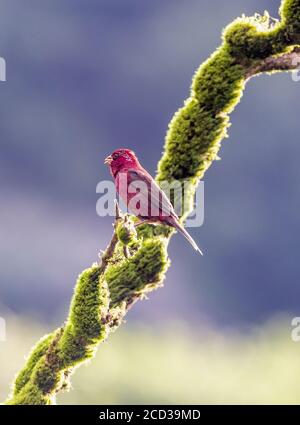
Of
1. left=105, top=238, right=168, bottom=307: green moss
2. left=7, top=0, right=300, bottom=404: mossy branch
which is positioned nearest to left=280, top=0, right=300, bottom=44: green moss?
left=7, top=0, right=300, bottom=404: mossy branch

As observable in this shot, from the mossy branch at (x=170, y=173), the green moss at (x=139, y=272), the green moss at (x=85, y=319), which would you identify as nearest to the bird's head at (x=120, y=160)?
the mossy branch at (x=170, y=173)

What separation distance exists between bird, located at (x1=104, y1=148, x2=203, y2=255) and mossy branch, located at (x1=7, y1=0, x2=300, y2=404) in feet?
1.41

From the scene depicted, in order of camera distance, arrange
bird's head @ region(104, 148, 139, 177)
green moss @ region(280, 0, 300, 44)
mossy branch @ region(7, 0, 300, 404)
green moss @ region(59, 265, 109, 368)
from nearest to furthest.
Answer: green moss @ region(59, 265, 109, 368)
mossy branch @ region(7, 0, 300, 404)
bird's head @ region(104, 148, 139, 177)
green moss @ region(280, 0, 300, 44)

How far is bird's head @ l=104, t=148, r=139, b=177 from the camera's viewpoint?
25.4 feet

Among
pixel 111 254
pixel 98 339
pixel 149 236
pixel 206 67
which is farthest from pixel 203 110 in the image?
pixel 98 339

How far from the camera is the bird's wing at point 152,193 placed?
7500mm

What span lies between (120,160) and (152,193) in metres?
0.64

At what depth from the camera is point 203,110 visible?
8195mm

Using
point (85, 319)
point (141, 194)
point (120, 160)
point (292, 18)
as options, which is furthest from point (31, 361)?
point (292, 18)

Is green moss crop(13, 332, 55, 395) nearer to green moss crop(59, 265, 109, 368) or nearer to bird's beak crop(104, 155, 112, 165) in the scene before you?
green moss crop(59, 265, 109, 368)

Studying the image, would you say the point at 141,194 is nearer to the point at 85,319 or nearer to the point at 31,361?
the point at 85,319

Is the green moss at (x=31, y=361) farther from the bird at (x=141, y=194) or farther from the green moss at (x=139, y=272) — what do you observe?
the bird at (x=141, y=194)

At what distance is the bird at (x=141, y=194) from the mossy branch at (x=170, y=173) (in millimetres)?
431

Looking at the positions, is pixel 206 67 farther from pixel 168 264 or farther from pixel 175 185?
pixel 168 264
